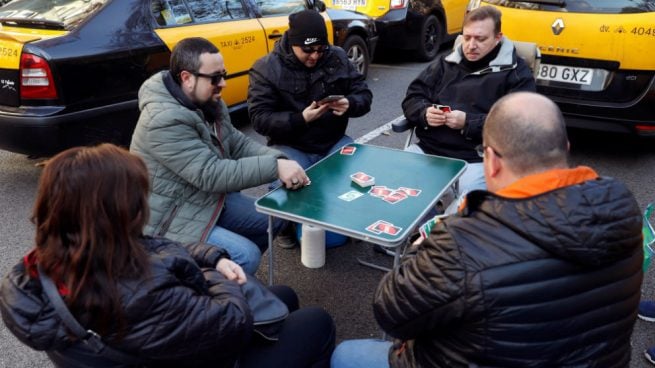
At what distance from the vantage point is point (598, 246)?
4.09 ft

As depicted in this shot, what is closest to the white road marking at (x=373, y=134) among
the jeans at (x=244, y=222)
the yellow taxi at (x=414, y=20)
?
the jeans at (x=244, y=222)

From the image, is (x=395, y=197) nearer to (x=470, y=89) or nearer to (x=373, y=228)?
(x=373, y=228)

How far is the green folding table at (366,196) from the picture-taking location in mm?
2275

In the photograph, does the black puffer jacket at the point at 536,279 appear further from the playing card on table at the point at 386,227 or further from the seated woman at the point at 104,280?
the playing card on table at the point at 386,227

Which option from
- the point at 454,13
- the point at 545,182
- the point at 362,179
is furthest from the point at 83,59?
the point at 454,13

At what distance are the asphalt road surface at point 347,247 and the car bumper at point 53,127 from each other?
1.57 feet

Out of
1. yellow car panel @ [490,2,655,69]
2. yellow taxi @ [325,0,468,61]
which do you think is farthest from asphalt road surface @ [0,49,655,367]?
yellow taxi @ [325,0,468,61]

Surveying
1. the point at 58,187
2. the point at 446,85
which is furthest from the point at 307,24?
the point at 58,187

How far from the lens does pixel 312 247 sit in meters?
3.24

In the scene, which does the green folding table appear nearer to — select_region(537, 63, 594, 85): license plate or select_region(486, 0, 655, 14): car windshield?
select_region(537, 63, 594, 85): license plate

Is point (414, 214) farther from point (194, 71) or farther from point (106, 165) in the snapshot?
point (106, 165)

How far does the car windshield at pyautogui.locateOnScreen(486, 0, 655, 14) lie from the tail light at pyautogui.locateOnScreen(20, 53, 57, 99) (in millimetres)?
3527

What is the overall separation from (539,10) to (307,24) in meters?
2.24

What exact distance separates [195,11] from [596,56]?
10.5 ft
